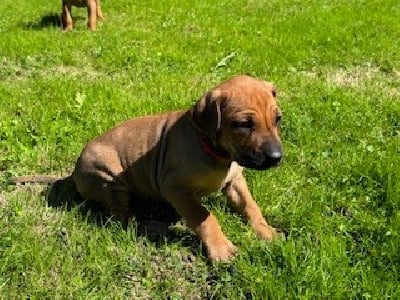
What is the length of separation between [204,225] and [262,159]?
0.75 meters

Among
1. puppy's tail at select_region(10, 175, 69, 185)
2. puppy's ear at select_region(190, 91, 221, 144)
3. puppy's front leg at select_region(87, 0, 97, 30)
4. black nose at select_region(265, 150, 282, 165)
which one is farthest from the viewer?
puppy's front leg at select_region(87, 0, 97, 30)

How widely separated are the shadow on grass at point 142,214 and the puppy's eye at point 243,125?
3.18ft

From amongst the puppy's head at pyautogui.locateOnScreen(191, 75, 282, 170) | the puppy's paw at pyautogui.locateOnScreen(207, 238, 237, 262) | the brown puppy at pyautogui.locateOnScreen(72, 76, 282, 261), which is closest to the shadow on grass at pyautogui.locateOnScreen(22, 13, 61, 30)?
the brown puppy at pyautogui.locateOnScreen(72, 76, 282, 261)

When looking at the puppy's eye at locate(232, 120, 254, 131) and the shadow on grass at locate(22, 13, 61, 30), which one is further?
the shadow on grass at locate(22, 13, 61, 30)

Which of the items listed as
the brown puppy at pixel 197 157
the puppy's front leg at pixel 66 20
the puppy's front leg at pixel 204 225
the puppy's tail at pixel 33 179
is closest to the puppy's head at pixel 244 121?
the brown puppy at pixel 197 157

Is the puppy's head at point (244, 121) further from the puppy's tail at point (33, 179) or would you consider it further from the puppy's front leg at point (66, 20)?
the puppy's front leg at point (66, 20)

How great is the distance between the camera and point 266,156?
12.7 ft

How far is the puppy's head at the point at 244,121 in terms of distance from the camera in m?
3.92

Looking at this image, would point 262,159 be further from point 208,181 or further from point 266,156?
point 208,181

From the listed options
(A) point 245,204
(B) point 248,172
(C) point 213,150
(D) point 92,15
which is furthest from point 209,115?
(D) point 92,15

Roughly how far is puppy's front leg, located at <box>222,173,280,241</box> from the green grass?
0.39 feet

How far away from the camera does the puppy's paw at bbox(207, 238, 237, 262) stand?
4199mm

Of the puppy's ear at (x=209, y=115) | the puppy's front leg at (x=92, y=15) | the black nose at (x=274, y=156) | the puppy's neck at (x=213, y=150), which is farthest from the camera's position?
the puppy's front leg at (x=92, y=15)

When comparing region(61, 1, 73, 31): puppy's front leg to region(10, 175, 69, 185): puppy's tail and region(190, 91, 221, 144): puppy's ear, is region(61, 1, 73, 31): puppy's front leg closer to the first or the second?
region(10, 175, 69, 185): puppy's tail
